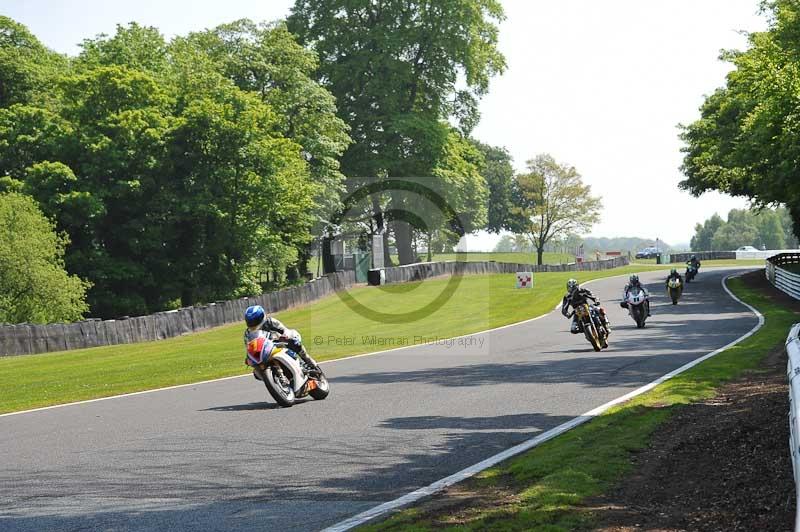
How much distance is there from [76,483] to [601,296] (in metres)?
43.5

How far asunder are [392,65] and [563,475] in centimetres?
5418

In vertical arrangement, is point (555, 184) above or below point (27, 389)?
above

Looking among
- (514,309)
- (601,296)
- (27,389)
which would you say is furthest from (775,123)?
(27,389)

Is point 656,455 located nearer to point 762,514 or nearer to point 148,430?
point 762,514

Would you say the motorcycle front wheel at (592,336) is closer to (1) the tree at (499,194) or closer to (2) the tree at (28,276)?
(2) the tree at (28,276)

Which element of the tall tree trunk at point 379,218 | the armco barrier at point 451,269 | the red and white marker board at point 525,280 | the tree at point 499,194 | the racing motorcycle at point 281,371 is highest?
the tree at point 499,194

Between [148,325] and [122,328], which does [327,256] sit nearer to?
[148,325]

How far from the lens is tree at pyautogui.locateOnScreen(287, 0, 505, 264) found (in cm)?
6044

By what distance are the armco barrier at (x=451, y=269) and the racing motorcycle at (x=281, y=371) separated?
4034cm

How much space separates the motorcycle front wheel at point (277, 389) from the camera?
13.3 m

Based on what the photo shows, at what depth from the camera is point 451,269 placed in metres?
63.8

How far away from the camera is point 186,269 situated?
5275 cm

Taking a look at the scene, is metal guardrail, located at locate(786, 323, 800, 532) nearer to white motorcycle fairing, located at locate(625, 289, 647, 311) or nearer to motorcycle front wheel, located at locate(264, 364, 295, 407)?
motorcycle front wheel, located at locate(264, 364, 295, 407)

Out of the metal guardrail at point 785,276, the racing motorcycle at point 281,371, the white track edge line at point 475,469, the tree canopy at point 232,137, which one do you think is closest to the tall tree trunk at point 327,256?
the tree canopy at point 232,137
